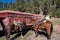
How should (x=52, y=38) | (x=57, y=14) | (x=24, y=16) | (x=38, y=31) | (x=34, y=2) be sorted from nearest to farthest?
(x=52, y=38) → (x=38, y=31) → (x=24, y=16) → (x=57, y=14) → (x=34, y=2)

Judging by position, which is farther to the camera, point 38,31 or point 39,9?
point 39,9

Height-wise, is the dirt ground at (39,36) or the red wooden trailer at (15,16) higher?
the red wooden trailer at (15,16)

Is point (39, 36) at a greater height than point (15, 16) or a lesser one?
lesser

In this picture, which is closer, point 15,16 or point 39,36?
point 39,36

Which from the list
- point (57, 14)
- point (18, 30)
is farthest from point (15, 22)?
point (57, 14)

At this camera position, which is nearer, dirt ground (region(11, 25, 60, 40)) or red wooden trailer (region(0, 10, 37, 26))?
dirt ground (region(11, 25, 60, 40))

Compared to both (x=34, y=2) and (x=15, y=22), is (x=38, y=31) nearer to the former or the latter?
(x=15, y=22)

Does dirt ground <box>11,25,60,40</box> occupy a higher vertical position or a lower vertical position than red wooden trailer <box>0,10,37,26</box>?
lower

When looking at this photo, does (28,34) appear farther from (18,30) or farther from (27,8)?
→ (27,8)

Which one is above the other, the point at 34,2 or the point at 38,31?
the point at 34,2

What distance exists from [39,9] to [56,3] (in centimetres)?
172

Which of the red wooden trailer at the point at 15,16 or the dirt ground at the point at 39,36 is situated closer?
the dirt ground at the point at 39,36

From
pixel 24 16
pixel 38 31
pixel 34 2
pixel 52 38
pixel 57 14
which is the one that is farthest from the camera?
pixel 34 2

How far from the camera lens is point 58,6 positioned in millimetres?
20125
